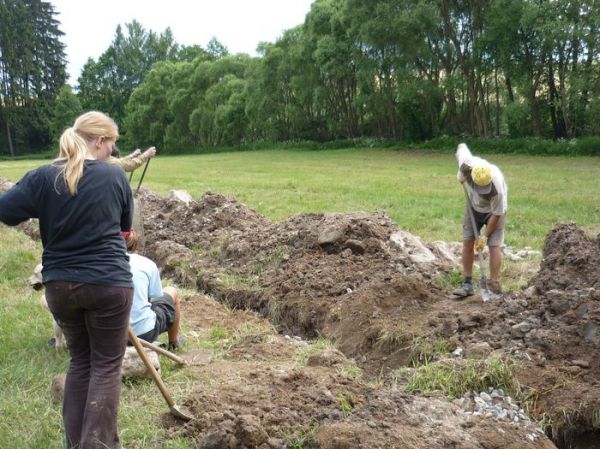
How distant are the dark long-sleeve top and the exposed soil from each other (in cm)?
117

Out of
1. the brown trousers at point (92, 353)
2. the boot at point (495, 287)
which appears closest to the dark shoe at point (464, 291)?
the boot at point (495, 287)

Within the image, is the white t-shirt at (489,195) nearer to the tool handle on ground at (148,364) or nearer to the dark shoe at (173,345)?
the dark shoe at (173,345)

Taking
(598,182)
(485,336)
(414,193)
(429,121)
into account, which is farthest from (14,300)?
(429,121)

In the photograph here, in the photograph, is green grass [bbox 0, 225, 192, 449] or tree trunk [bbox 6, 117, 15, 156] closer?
green grass [bbox 0, 225, 192, 449]

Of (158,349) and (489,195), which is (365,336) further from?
(158,349)

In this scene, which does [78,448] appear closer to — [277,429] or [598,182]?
[277,429]

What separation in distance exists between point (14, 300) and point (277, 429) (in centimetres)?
413

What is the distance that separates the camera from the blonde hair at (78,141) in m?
3.00

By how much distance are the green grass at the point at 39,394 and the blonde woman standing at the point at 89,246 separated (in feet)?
1.21

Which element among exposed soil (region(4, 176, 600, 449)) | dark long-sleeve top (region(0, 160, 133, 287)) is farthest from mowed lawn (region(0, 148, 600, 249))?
dark long-sleeve top (region(0, 160, 133, 287))

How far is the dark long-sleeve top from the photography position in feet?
9.96

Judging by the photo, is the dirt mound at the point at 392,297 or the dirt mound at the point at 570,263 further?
the dirt mound at the point at 570,263

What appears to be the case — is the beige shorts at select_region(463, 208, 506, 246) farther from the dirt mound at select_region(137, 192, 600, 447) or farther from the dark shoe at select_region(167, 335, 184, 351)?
the dark shoe at select_region(167, 335, 184, 351)

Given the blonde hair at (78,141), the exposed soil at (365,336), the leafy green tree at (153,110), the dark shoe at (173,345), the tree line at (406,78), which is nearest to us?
the blonde hair at (78,141)
